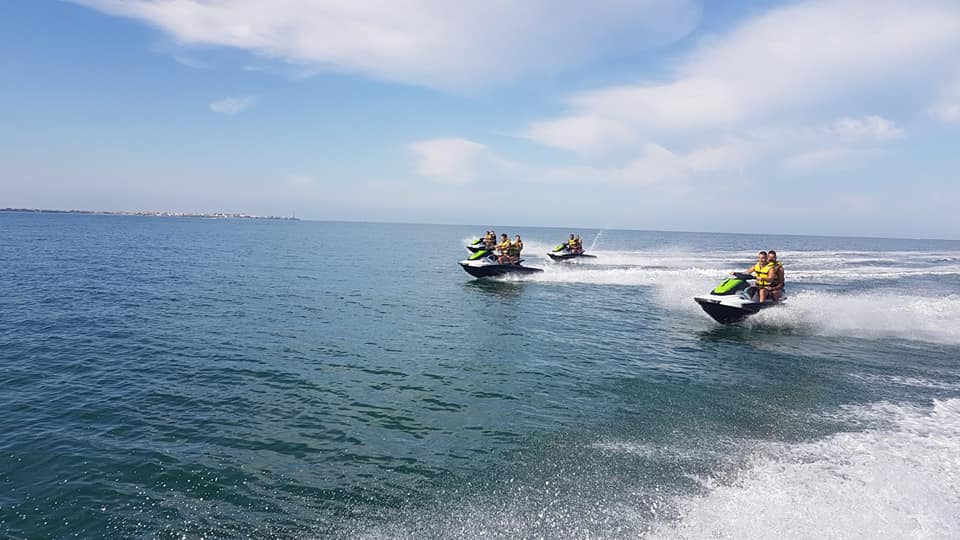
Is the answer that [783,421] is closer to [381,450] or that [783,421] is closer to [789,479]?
[789,479]

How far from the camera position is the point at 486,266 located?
109ft

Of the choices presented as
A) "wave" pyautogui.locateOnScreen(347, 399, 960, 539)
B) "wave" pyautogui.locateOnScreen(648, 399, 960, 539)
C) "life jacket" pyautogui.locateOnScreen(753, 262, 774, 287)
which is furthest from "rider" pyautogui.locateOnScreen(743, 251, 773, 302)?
"wave" pyautogui.locateOnScreen(347, 399, 960, 539)

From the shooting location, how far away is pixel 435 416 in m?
10.8

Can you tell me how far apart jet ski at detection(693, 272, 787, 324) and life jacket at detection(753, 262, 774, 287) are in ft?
0.84

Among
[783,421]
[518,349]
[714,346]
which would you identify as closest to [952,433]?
[783,421]

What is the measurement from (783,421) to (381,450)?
896 centimetres

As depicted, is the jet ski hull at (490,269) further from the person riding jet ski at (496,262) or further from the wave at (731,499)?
the wave at (731,499)

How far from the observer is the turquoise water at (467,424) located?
7.15 metres

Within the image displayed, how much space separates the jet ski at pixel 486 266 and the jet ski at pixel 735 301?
14.8 metres

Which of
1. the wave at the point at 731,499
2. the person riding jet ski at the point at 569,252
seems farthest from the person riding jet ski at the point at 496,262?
the wave at the point at 731,499

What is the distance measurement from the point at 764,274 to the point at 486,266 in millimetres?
16971

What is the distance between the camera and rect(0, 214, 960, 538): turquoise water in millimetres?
7152

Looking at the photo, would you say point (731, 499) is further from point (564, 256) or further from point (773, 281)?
point (564, 256)

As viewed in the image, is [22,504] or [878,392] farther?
[878,392]
